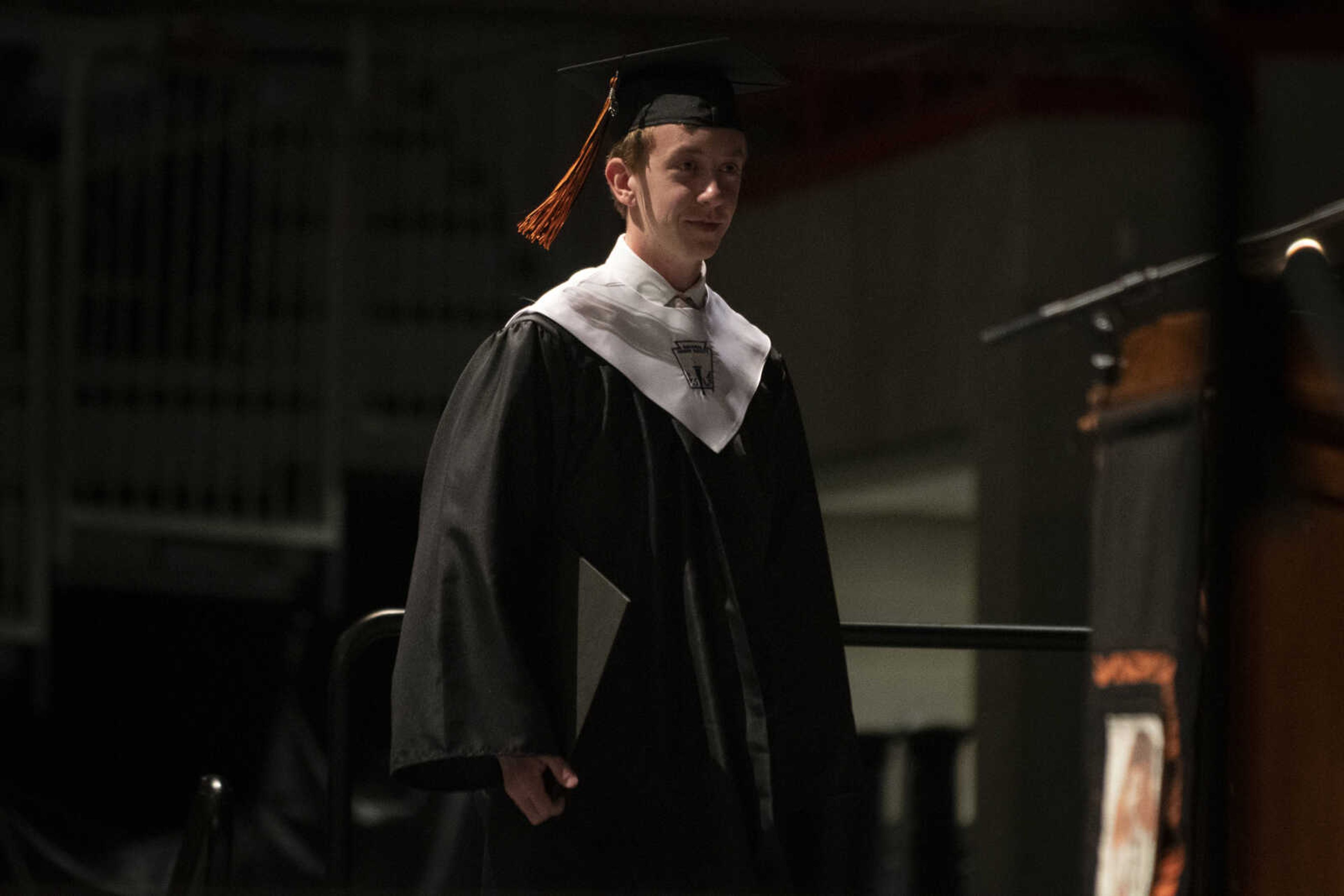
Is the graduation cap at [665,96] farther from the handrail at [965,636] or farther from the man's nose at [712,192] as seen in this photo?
the handrail at [965,636]

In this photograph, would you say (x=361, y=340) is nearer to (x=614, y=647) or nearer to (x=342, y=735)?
Result: (x=342, y=735)

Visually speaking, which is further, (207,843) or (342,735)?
(342,735)

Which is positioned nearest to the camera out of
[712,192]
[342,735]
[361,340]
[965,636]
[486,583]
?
[486,583]

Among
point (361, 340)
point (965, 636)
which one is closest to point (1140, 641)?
point (965, 636)

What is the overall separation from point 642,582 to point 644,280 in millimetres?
295

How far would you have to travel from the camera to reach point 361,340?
5555 mm

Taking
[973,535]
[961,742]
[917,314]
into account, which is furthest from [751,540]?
[973,535]

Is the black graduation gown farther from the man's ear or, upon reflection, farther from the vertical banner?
the vertical banner

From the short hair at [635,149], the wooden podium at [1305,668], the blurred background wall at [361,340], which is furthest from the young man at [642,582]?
the blurred background wall at [361,340]

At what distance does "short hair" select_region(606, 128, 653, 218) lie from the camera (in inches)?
69.6

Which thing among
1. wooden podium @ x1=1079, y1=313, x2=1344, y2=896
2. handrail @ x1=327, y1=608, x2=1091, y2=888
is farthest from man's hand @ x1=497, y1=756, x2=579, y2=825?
wooden podium @ x1=1079, y1=313, x2=1344, y2=896

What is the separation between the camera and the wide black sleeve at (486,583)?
1574mm

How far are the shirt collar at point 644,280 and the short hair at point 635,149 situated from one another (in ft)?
0.14

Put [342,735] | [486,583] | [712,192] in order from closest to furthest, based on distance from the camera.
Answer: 1. [486,583]
2. [712,192]
3. [342,735]
